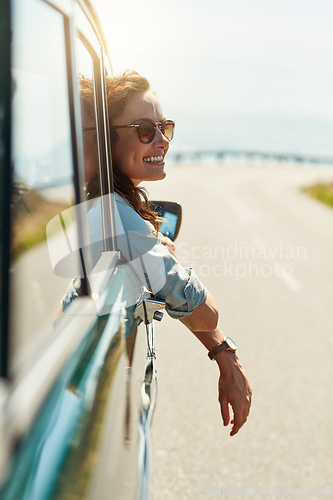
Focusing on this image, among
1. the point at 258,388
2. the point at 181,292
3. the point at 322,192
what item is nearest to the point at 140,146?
the point at 181,292

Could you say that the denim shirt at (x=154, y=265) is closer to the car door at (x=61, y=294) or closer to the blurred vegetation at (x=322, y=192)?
the car door at (x=61, y=294)

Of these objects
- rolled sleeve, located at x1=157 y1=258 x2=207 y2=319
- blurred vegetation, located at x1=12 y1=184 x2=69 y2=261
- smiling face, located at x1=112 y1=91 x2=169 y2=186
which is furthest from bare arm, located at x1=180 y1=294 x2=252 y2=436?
blurred vegetation, located at x1=12 y1=184 x2=69 y2=261

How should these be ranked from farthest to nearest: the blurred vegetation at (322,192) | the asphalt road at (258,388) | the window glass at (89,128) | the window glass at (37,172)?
the blurred vegetation at (322,192), the asphalt road at (258,388), the window glass at (89,128), the window glass at (37,172)

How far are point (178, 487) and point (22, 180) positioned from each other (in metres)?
2.38

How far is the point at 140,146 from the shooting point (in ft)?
6.35

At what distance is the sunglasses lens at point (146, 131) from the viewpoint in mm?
1885

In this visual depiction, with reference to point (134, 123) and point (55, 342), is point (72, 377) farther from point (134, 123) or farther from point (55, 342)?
point (134, 123)

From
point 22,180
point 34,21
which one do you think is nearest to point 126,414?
point 22,180

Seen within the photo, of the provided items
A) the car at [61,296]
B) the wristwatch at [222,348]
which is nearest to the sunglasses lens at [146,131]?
the car at [61,296]

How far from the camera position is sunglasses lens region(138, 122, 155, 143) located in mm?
1885

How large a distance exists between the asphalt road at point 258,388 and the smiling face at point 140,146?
1.77 m

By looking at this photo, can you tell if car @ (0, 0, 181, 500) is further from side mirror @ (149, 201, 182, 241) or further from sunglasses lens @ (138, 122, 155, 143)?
side mirror @ (149, 201, 182, 241)

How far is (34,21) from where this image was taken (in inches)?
45.9

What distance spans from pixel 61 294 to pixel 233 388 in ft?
2.61
